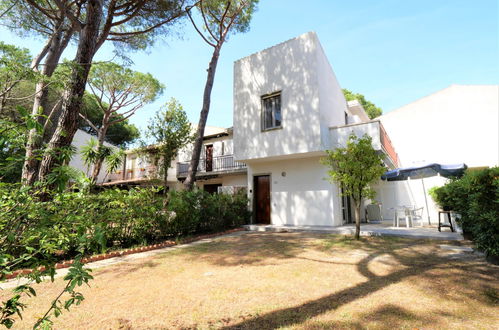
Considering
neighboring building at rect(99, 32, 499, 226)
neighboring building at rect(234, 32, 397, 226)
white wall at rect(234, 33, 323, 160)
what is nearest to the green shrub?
neighboring building at rect(234, 32, 397, 226)

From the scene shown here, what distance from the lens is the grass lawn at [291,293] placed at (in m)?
2.58

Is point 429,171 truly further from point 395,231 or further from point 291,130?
point 291,130

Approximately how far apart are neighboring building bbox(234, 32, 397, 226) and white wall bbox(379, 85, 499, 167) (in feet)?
34.9

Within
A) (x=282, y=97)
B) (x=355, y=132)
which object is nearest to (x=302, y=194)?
(x=355, y=132)

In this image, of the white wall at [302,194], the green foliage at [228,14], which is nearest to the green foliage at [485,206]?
the white wall at [302,194]

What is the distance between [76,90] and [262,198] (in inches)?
338

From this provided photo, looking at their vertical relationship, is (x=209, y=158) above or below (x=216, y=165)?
above

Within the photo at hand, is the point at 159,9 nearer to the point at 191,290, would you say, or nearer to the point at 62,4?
the point at 62,4

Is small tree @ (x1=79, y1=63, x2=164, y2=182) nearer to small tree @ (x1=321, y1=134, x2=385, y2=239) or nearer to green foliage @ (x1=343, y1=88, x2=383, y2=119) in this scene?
small tree @ (x1=321, y1=134, x2=385, y2=239)

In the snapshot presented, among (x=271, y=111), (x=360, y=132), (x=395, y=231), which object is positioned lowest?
(x=395, y=231)

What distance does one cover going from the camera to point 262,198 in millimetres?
12047

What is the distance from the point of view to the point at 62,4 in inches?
273

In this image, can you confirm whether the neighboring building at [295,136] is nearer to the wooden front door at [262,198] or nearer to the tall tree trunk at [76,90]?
the wooden front door at [262,198]

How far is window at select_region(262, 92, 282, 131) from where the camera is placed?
36.6ft
